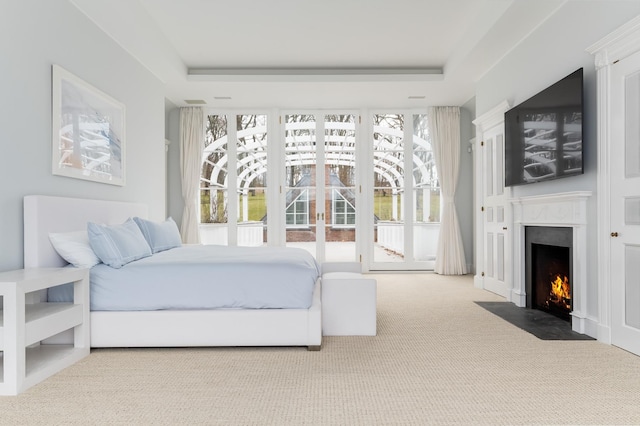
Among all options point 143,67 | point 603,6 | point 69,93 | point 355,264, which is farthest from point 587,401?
point 143,67

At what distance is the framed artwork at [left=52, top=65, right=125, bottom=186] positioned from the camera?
328 centimetres

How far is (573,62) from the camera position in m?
3.54

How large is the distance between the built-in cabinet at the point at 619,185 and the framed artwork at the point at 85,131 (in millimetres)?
4009

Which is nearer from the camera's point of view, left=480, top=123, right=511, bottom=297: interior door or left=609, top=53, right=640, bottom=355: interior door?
left=609, top=53, right=640, bottom=355: interior door

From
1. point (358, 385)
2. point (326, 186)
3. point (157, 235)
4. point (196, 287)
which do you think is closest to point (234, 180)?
point (326, 186)

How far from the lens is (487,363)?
107 inches

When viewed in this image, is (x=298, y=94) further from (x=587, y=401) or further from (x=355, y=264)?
(x=587, y=401)

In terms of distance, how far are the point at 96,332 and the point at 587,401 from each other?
2981mm

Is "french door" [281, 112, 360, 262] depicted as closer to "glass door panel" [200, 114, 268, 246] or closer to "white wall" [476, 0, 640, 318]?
"glass door panel" [200, 114, 268, 246]

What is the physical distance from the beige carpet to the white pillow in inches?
25.3

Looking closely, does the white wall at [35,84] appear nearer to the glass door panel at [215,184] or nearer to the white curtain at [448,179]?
the glass door panel at [215,184]

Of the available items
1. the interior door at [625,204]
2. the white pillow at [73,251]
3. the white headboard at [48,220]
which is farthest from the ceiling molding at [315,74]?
the white pillow at [73,251]

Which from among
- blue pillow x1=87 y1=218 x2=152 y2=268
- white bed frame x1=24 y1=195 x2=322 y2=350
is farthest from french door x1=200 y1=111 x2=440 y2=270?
white bed frame x1=24 y1=195 x2=322 y2=350

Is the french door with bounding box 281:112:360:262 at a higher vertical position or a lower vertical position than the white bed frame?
higher
